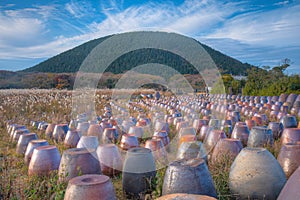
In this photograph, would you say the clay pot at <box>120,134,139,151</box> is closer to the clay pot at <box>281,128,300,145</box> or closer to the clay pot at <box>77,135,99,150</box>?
the clay pot at <box>77,135,99,150</box>

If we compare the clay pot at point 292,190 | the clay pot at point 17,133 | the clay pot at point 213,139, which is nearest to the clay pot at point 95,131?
the clay pot at point 17,133

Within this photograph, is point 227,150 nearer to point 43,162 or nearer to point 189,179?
point 189,179

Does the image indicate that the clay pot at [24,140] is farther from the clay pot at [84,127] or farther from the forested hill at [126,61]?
the forested hill at [126,61]

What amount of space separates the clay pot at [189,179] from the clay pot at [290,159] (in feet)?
4.38

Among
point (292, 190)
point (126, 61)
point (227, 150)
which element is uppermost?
point (126, 61)

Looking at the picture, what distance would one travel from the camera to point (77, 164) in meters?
3.77

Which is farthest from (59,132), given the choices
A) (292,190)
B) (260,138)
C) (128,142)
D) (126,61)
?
(126,61)

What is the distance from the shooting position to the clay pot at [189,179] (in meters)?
2.95

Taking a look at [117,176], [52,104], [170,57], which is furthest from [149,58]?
[117,176]

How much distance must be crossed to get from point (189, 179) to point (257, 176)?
0.85m

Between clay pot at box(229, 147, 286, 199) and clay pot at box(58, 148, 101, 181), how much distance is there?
1.77 metres

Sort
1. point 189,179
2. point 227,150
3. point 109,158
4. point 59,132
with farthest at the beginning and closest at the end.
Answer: point 59,132 < point 227,150 < point 109,158 < point 189,179

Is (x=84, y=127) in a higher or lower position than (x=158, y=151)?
higher

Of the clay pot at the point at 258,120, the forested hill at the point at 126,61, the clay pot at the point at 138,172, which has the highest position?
the forested hill at the point at 126,61
